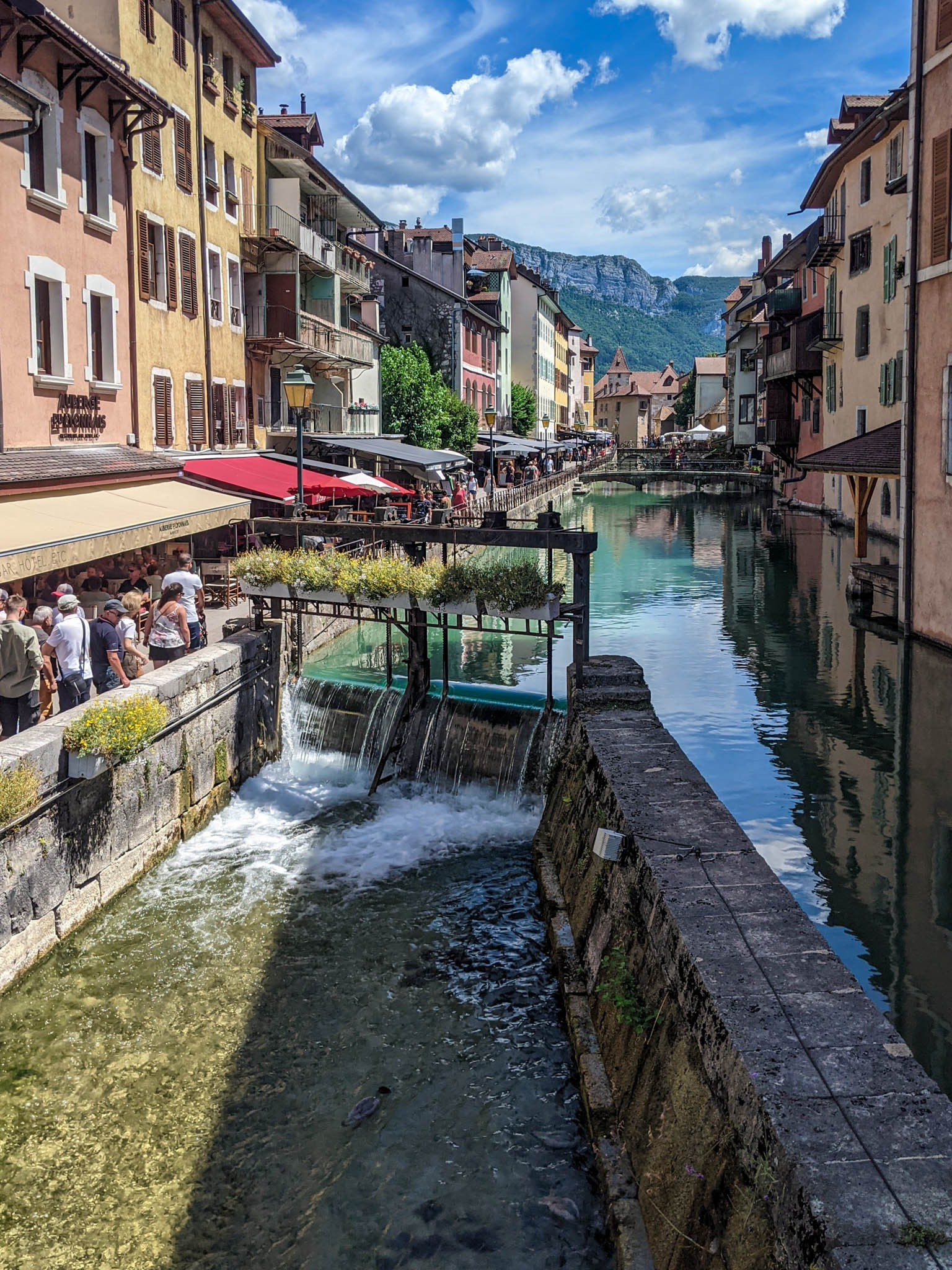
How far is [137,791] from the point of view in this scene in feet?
38.1

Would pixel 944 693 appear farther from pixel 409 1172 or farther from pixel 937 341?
pixel 409 1172

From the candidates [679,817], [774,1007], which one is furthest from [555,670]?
[774,1007]

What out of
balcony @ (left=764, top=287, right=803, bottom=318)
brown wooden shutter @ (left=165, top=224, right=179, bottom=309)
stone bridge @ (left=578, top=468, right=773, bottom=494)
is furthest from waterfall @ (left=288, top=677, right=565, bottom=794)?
stone bridge @ (left=578, top=468, right=773, bottom=494)

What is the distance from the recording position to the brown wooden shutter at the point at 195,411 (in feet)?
79.6

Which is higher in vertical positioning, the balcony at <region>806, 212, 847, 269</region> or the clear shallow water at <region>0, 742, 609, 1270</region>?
the balcony at <region>806, 212, 847, 269</region>

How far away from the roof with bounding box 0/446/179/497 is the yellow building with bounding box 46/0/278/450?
1405 millimetres

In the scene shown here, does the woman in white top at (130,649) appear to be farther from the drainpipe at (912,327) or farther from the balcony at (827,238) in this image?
the balcony at (827,238)

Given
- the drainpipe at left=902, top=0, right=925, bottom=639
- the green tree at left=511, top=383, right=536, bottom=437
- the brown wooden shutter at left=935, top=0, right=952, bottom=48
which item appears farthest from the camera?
the green tree at left=511, top=383, right=536, bottom=437

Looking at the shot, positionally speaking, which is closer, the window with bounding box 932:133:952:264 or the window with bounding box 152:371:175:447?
the window with bounding box 932:133:952:264

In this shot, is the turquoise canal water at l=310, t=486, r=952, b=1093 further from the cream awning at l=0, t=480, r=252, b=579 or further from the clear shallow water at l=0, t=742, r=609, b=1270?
the cream awning at l=0, t=480, r=252, b=579

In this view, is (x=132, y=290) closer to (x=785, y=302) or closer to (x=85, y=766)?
(x=85, y=766)

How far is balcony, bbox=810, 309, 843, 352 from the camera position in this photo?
1633 inches

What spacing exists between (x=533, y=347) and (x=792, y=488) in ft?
109

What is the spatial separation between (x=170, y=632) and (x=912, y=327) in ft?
49.5
